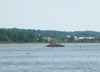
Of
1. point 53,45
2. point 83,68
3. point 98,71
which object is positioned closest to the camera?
point 98,71

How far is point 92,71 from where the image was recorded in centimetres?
5775

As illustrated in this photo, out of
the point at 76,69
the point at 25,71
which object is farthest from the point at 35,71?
the point at 76,69

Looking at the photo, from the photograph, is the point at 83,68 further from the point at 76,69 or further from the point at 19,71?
the point at 19,71

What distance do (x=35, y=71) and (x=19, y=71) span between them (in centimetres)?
175

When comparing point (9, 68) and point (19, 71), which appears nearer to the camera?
point (19, 71)

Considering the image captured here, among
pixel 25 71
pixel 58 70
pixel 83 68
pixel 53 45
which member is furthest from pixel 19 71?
pixel 53 45

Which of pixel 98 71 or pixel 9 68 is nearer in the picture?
pixel 98 71

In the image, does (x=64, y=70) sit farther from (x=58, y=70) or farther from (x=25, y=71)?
(x=25, y=71)

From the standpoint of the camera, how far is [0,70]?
5956 cm

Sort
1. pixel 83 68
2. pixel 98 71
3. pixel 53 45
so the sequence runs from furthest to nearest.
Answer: pixel 53 45 < pixel 83 68 < pixel 98 71

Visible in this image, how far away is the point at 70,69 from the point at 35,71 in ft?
15.0

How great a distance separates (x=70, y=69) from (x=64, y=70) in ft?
5.09

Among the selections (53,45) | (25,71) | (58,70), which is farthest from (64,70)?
(53,45)

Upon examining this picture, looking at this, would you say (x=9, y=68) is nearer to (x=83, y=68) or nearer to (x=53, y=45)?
(x=83, y=68)
